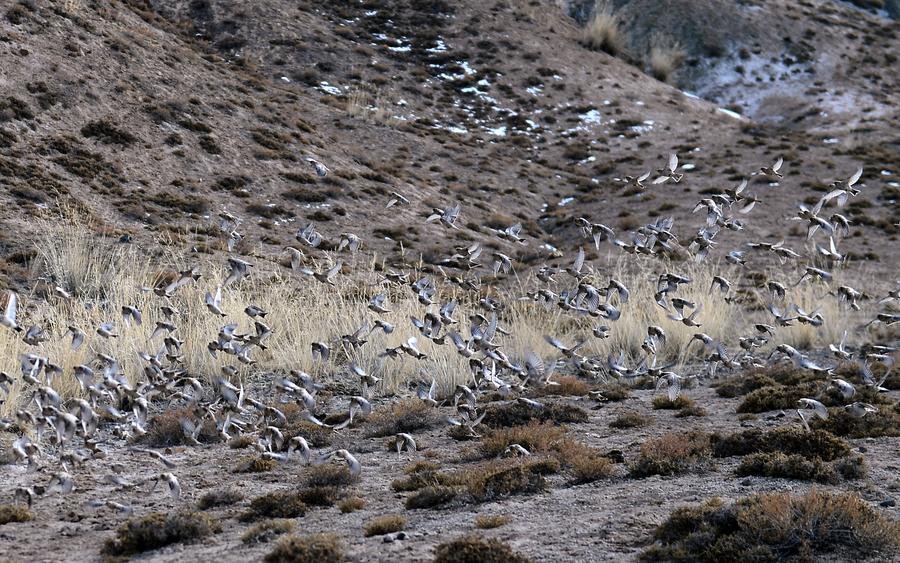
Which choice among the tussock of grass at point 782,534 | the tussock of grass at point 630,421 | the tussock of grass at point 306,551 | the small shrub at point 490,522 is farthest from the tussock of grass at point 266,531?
the tussock of grass at point 630,421

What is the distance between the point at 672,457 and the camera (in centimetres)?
996

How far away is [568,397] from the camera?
1438cm

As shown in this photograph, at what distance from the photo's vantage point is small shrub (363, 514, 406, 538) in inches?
318

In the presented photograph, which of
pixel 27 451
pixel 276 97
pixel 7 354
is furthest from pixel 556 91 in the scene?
pixel 27 451

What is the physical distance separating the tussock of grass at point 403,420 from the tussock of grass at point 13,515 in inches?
172

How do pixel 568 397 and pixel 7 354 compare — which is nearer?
pixel 7 354

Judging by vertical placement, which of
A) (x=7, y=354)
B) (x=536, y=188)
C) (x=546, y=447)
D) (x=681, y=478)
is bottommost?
(x=536, y=188)

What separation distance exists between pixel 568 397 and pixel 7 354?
23.6 ft

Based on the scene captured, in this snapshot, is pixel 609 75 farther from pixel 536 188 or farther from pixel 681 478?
A: pixel 681 478

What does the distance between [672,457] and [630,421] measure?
242 cm

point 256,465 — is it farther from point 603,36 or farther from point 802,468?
point 603,36

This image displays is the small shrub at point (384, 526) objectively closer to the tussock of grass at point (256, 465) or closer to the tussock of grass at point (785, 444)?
the tussock of grass at point (256, 465)

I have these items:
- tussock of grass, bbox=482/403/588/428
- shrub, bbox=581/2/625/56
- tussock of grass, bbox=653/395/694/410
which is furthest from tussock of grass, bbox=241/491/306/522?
shrub, bbox=581/2/625/56

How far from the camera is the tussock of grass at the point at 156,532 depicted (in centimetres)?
796
